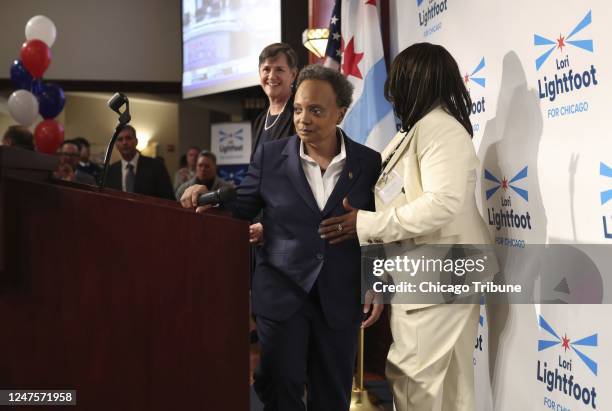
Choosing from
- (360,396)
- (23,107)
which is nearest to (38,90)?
(23,107)

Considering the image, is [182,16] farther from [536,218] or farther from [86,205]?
[86,205]

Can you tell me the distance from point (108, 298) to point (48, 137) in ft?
20.7

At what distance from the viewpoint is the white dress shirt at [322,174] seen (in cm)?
192

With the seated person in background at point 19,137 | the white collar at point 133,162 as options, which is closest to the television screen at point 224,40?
the white collar at point 133,162

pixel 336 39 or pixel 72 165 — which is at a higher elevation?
pixel 336 39

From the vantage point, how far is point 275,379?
6.14 ft

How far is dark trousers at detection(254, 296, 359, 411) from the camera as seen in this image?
1859mm

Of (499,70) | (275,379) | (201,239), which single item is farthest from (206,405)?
(499,70)

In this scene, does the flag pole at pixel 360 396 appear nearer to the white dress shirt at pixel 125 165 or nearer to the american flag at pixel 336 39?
the american flag at pixel 336 39

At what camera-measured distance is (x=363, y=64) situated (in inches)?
144

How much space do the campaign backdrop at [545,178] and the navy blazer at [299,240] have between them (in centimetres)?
55

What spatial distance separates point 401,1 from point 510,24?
130 centimetres

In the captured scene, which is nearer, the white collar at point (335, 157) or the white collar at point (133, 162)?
the white collar at point (335, 157)

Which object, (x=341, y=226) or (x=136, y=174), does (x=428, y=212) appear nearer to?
(x=341, y=226)
